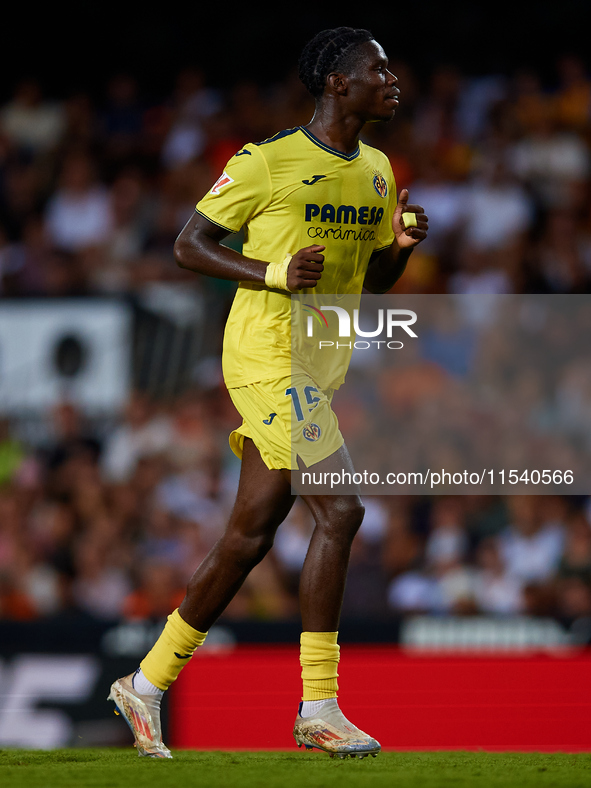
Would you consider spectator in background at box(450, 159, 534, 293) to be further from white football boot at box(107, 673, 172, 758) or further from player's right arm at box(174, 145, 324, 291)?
white football boot at box(107, 673, 172, 758)

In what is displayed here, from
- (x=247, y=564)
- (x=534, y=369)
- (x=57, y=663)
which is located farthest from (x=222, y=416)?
(x=247, y=564)

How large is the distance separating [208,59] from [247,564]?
30.6 feet

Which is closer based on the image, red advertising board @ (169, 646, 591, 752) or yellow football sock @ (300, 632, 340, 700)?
yellow football sock @ (300, 632, 340, 700)

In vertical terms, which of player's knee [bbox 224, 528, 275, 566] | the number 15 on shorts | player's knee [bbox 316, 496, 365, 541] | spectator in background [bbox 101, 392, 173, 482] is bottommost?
player's knee [bbox 224, 528, 275, 566]

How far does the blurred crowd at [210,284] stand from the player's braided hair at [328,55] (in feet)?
11.0

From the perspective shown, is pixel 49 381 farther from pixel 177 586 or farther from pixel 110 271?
pixel 177 586

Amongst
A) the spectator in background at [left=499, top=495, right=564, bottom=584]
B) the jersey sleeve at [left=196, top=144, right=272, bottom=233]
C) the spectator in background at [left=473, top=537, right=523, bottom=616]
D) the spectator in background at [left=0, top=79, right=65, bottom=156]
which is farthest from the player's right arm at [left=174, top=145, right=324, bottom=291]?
the spectator in background at [left=0, top=79, right=65, bottom=156]

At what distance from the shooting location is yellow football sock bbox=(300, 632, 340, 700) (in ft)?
12.8

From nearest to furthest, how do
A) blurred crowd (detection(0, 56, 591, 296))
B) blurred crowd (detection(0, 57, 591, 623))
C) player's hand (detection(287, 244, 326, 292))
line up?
1. player's hand (detection(287, 244, 326, 292))
2. blurred crowd (detection(0, 57, 591, 623))
3. blurred crowd (detection(0, 56, 591, 296))

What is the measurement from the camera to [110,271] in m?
9.88

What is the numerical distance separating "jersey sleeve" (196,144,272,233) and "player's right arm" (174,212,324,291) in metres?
0.04

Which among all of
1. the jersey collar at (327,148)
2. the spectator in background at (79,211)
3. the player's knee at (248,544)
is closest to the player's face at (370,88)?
the jersey collar at (327,148)

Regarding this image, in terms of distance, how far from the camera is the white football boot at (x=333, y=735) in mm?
3840

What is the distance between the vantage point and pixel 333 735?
151 inches
